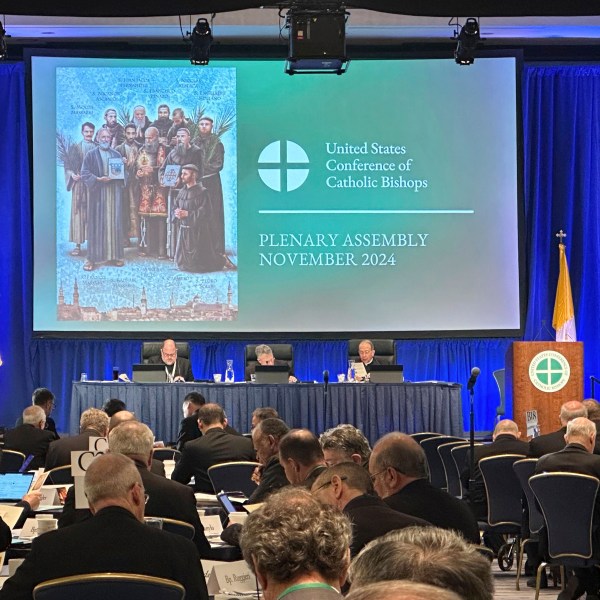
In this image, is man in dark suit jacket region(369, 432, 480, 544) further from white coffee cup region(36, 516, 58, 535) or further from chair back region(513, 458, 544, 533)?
chair back region(513, 458, 544, 533)

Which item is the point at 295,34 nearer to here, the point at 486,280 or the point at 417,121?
the point at 417,121

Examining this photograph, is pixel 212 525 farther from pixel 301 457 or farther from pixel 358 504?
pixel 358 504

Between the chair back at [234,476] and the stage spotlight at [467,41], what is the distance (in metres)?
7.73

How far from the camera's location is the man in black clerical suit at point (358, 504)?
153 inches

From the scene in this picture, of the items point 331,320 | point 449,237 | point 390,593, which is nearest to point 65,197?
point 331,320

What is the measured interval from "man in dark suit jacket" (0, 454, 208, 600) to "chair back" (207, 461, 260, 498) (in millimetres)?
3465

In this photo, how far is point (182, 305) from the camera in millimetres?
15008

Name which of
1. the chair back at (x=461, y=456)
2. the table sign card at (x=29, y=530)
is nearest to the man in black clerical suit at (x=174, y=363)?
the chair back at (x=461, y=456)

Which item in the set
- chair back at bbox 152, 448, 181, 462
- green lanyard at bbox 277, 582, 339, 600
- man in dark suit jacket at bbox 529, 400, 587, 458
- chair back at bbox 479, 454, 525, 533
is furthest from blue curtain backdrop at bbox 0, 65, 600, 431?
green lanyard at bbox 277, 582, 339, 600

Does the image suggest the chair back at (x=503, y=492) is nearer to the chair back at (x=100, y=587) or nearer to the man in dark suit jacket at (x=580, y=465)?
the man in dark suit jacket at (x=580, y=465)

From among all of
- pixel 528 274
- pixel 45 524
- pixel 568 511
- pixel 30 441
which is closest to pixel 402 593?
pixel 45 524

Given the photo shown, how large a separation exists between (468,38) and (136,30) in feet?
14.5

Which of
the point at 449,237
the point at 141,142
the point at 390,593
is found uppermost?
the point at 141,142

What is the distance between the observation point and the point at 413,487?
4832 mm
